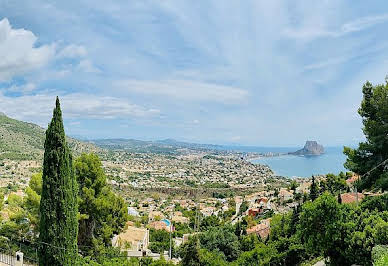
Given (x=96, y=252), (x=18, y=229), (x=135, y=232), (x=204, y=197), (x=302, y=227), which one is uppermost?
(x=302, y=227)

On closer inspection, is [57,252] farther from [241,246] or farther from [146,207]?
[146,207]

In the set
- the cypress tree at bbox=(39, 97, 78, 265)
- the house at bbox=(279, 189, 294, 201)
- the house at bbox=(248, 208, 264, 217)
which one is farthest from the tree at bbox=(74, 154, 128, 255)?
the house at bbox=(279, 189, 294, 201)

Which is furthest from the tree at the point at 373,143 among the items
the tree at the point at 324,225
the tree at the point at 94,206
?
the tree at the point at 94,206

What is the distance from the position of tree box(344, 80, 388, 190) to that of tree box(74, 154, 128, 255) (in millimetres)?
9092

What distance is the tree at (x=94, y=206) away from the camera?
409 inches

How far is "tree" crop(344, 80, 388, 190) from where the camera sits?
35.7 feet

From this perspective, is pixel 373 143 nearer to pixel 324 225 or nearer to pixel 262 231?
pixel 324 225

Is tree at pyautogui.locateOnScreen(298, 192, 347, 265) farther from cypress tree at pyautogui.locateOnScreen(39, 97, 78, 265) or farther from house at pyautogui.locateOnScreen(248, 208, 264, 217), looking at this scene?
house at pyautogui.locateOnScreen(248, 208, 264, 217)

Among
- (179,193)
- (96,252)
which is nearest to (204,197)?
(179,193)

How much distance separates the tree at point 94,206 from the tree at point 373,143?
9092 millimetres

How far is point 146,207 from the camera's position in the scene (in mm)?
47188

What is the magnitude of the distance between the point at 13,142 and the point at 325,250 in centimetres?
5813

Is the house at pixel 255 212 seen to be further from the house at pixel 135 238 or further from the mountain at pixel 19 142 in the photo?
the mountain at pixel 19 142

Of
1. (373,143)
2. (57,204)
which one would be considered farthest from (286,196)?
(57,204)
